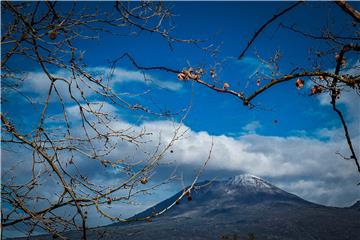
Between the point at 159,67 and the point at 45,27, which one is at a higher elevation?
the point at 45,27


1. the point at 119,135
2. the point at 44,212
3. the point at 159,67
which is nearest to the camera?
the point at 44,212

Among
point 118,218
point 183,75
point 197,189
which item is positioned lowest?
point 118,218

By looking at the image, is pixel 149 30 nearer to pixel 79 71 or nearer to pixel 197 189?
pixel 79 71

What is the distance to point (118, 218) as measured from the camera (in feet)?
11.6

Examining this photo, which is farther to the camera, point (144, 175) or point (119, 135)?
point (119, 135)

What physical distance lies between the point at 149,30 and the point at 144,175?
1.79 meters

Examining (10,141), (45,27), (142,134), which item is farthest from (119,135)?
(45,27)

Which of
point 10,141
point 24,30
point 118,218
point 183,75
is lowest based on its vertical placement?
point 118,218

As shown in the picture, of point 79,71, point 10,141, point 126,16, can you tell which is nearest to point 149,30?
point 126,16

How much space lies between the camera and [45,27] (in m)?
3.91

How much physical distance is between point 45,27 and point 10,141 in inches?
52.5

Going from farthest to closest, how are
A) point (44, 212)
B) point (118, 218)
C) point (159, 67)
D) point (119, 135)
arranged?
point (119, 135) → point (159, 67) → point (44, 212) → point (118, 218)

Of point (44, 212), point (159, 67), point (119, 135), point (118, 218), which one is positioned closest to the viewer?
point (118, 218)

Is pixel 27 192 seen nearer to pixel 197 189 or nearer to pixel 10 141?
pixel 10 141
